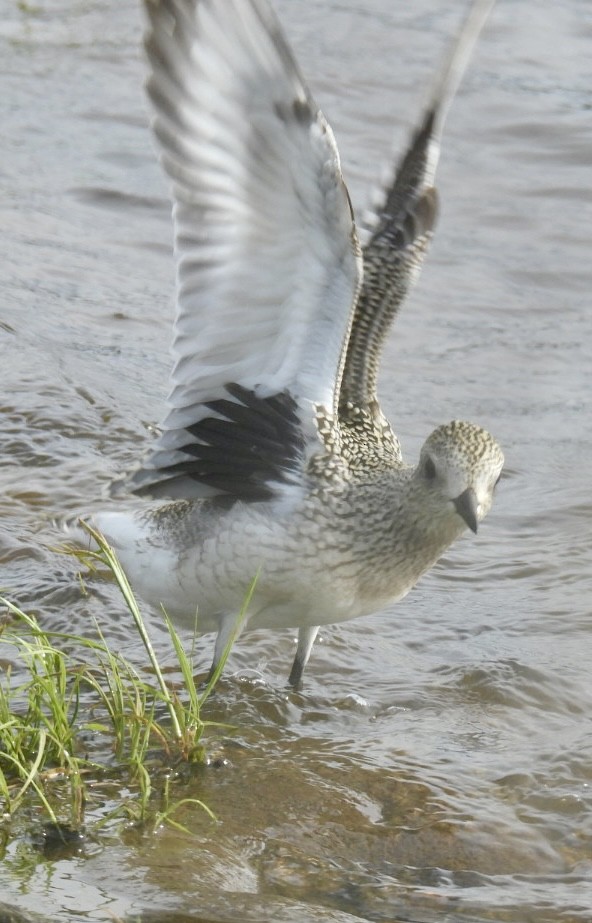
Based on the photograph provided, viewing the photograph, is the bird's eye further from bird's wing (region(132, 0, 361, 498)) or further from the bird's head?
bird's wing (region(132, 0, 361, 498))

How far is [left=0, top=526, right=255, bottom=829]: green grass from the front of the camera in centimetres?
491

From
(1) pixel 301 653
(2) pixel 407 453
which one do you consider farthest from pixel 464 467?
(2) pixel 407 453

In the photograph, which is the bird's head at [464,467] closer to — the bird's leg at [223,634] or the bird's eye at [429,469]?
the bird's eye at [429,469]

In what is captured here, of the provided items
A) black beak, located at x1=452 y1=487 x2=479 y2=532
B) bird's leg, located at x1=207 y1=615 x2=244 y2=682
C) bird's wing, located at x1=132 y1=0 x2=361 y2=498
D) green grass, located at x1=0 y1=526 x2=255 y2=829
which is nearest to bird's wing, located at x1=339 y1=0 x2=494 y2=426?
bird's wing, located at x1=132 y1=0 x2=361 y2=498

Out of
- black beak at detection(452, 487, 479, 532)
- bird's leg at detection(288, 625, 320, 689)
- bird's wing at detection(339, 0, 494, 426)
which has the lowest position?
bird's leg at detection(288, 625, 320, 689)

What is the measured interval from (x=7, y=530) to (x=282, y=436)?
192 centimetres

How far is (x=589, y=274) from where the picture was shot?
11273 mm

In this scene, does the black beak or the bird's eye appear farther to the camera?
the bird's eye

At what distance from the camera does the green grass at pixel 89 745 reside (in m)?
4.91

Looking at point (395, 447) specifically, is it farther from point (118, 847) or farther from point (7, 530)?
point (118, 847)

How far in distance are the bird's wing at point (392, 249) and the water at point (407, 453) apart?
237mm

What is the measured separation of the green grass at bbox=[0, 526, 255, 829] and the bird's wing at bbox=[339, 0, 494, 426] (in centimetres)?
140

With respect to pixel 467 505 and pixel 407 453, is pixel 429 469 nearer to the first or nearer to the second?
pixel 467 505

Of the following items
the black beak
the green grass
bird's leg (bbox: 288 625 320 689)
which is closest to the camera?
the green grass
